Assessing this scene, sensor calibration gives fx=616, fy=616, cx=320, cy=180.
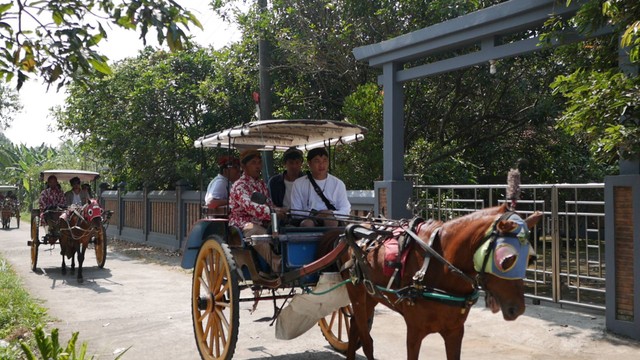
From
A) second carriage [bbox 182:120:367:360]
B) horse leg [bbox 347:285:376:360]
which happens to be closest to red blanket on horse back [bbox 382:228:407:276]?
second carriage [bbox 182:120:367:360]

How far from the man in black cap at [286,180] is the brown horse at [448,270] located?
1899 millimetres

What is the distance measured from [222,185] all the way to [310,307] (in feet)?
7.83

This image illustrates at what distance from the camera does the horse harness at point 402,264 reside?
14.0 feet

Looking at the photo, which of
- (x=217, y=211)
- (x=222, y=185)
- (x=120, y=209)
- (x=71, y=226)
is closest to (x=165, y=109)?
(x=71, y=226)

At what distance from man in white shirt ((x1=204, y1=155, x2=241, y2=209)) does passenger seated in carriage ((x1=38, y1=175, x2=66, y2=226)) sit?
7.66m

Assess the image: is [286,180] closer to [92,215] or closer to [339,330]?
[339,330]

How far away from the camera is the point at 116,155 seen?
18766mm

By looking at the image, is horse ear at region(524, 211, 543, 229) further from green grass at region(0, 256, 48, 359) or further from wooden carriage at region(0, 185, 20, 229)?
wooden carriage at region(0, 185, 20, 229)

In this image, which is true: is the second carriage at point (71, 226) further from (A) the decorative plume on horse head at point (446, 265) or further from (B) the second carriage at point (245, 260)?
(A) the decorative plume on horse head at point (446, 265)

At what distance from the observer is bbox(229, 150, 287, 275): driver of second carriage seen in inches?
243

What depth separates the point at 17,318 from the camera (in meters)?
8.16

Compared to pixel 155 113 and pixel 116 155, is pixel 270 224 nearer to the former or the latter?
pixel 155 113

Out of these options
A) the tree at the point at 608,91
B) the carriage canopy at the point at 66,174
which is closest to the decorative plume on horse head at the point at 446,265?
the tree at the point at 608,91

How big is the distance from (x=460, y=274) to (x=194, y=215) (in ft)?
44.4
